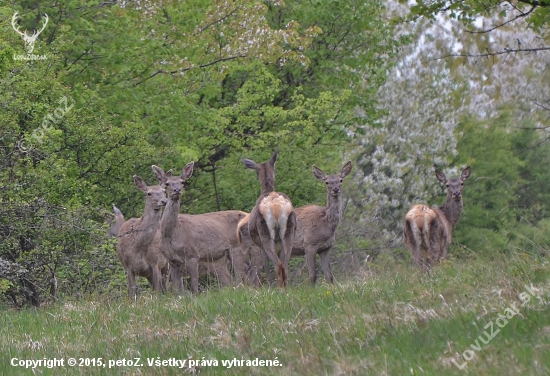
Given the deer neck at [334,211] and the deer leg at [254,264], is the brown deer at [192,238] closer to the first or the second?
the deer leg at [254,264]

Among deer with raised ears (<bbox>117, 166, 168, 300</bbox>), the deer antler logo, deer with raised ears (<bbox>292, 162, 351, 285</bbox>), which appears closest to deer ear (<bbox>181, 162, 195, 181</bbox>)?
deer with raised ears (<bbox>117, 166, 168, 300</bbox>)

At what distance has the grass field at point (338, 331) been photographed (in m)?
5.76

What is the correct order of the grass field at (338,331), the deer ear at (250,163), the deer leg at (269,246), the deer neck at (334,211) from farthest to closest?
the deer neck at (334,211)
the deer ear at (250,163)
the deer leg at (269,246)
the grass field at (338,331)

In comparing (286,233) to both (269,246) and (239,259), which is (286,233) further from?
(239,259)

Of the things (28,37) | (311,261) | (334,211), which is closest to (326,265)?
(311,261)

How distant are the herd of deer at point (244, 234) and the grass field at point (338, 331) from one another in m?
3.80

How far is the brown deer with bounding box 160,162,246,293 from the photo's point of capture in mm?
15320

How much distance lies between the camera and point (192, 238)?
15773 mm

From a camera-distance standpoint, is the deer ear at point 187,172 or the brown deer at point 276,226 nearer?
the brown deer at point 276,226

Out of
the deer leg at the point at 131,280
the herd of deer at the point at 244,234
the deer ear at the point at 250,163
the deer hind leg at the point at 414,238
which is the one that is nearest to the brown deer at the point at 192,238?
the herd of deer at the point at 244,234

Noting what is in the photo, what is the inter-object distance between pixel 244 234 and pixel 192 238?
86 centimetres

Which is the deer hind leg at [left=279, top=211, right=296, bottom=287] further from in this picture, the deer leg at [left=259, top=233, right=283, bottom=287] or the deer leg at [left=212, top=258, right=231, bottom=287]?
the deer leg at [left=212, top=258, right=231, bottom=287]

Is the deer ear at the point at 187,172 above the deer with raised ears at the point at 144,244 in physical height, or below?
above

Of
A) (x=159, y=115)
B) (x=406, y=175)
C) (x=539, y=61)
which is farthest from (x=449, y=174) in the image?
(x=159, y=115)
